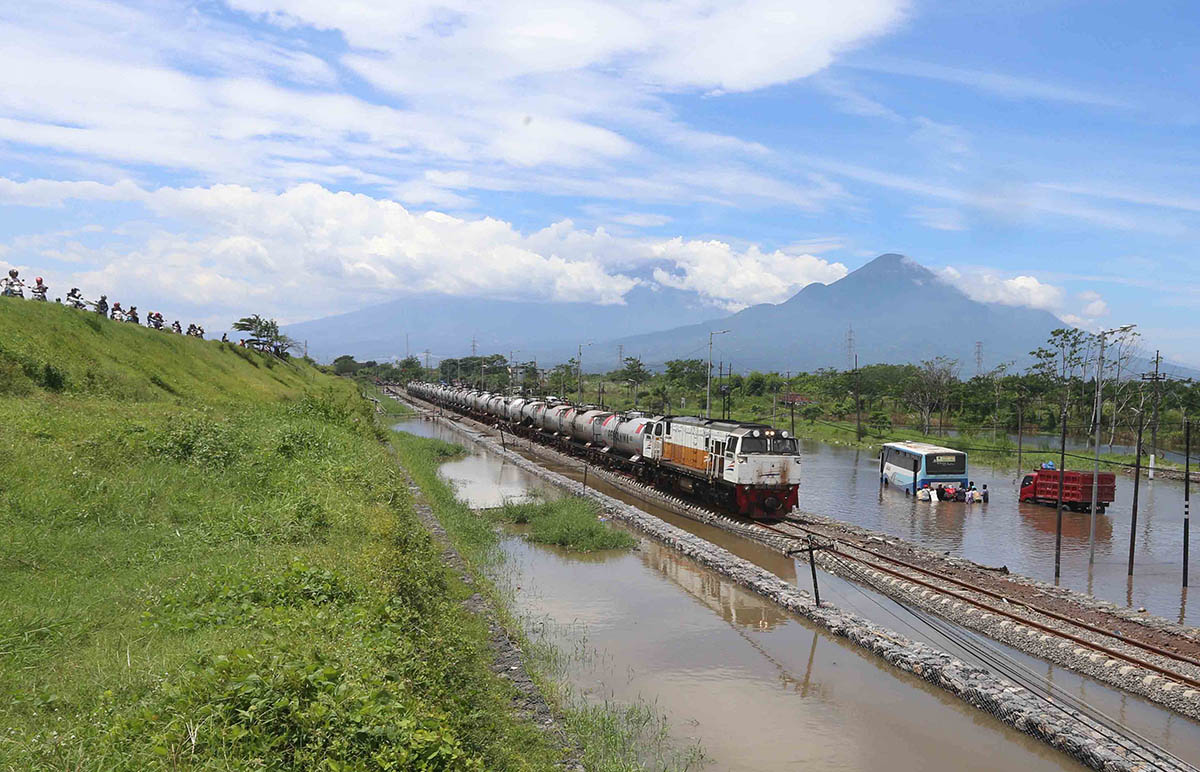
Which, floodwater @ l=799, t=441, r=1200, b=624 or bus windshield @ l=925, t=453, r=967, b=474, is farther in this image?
bus windshield @ l=925, t=453, r=967, b=474

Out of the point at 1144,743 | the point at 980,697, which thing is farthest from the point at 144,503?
the point at 1144,743

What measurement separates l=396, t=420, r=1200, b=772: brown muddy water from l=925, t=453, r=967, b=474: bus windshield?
1733 cm

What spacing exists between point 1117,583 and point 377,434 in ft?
107

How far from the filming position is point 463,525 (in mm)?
23375

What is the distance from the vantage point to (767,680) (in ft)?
45.3

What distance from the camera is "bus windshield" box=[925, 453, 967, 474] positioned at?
35500 mm

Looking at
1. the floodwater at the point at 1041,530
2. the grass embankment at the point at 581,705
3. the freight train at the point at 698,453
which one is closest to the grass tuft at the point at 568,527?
the grass embankment at the point at 581,705

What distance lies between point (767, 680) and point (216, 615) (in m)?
9.21

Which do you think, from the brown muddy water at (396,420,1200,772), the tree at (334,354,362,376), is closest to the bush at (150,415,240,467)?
the brown muddy water at (396,420,1200,772)

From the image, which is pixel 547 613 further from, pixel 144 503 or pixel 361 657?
pixel 361 657

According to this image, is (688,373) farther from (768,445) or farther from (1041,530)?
(768,445)

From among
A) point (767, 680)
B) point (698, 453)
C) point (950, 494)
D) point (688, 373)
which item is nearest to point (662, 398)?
point (688, 373)

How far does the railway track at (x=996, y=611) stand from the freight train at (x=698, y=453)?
3.29 feet

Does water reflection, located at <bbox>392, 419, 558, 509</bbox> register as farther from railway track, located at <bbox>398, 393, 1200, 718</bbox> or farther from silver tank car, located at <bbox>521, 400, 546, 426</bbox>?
railway track, located at <bbox>398, 393, 1200, 718</bbox>
